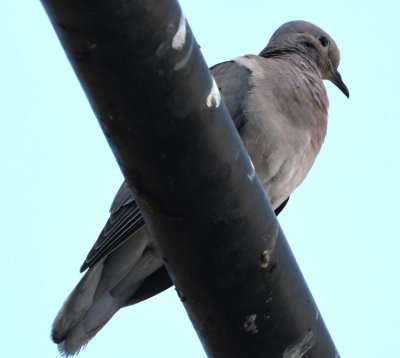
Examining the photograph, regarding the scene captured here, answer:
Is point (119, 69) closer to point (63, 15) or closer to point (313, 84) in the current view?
point (63, 15)

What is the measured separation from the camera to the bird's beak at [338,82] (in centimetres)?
508

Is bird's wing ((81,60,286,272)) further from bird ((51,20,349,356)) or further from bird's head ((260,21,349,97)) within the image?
bird's head ((260,21,349,97))

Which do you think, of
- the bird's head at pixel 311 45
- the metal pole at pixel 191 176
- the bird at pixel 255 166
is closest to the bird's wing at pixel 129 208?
the bird at pixel 255 166

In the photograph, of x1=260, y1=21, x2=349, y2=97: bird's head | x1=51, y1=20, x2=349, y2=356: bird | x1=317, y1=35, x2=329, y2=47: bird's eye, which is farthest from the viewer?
x1=317, y1=35, x2=329, y2=47: bird's eye

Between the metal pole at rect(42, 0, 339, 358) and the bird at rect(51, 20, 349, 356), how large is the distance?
1479 mm

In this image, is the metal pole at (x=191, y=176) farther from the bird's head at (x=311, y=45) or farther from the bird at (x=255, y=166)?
the bird's head at (x=311, y=45)

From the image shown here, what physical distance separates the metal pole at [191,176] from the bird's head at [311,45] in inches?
119

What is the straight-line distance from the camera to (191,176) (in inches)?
66.4

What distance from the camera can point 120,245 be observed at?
147 inches

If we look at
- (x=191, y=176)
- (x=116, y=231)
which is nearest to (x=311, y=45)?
(x=116, y=231)

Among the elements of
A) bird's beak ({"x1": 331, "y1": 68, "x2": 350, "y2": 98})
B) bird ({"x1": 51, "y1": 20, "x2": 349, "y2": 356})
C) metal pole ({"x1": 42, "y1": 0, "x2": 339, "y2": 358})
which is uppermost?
metal pole ({"x1": 42, "y1": 0, "x2": 339, "y2": 358})

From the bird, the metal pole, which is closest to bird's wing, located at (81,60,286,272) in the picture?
the bird

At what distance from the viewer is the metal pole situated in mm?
1527

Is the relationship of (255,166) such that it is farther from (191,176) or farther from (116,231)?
(191,176)
